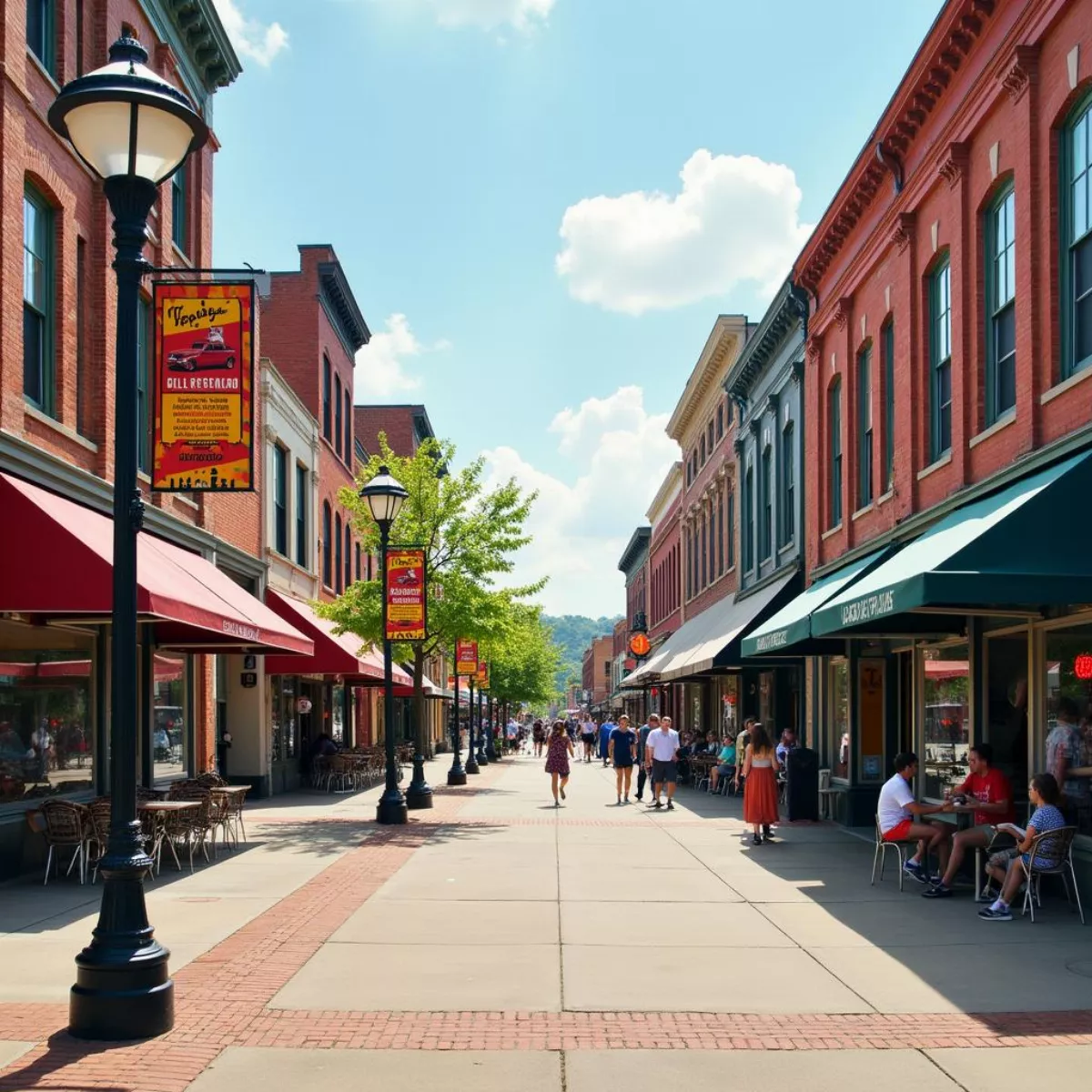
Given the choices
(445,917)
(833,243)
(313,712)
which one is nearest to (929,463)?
(833,243)

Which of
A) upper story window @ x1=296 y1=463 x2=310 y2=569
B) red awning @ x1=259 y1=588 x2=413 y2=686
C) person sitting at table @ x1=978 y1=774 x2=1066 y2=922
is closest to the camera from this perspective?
person sitting at table @ x1=978 y1=774 x2=1066 y2=922

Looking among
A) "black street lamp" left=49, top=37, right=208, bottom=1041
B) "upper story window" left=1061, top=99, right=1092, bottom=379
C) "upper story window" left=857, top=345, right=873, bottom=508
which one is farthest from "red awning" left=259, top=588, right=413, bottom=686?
"black street lamp" left=49, top=37, right=208, bottom=1041

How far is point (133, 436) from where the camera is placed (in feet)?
25.6

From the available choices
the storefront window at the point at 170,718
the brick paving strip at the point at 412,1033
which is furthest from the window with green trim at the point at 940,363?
the storefront window at the point at 170,718

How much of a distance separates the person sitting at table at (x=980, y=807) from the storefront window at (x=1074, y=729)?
617mm

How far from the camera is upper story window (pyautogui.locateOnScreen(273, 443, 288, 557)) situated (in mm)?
29500

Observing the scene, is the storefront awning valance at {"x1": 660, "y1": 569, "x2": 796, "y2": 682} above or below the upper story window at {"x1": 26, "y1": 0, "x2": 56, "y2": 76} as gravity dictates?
below

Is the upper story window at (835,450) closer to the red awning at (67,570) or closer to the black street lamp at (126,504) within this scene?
the red awning at (67,570)

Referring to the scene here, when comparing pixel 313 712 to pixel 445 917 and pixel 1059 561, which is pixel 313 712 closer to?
pixel 445 917

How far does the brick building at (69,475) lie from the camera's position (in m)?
13.2

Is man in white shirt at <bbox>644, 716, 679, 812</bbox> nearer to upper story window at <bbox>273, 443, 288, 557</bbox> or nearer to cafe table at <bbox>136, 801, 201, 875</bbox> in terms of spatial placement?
upper story window at <bbox>273, 443, 288, 557</bbox>

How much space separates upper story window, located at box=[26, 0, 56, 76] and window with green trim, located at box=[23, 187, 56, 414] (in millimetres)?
1687

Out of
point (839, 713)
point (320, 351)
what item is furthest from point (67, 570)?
point (320, 351)

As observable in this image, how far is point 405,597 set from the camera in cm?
2155
